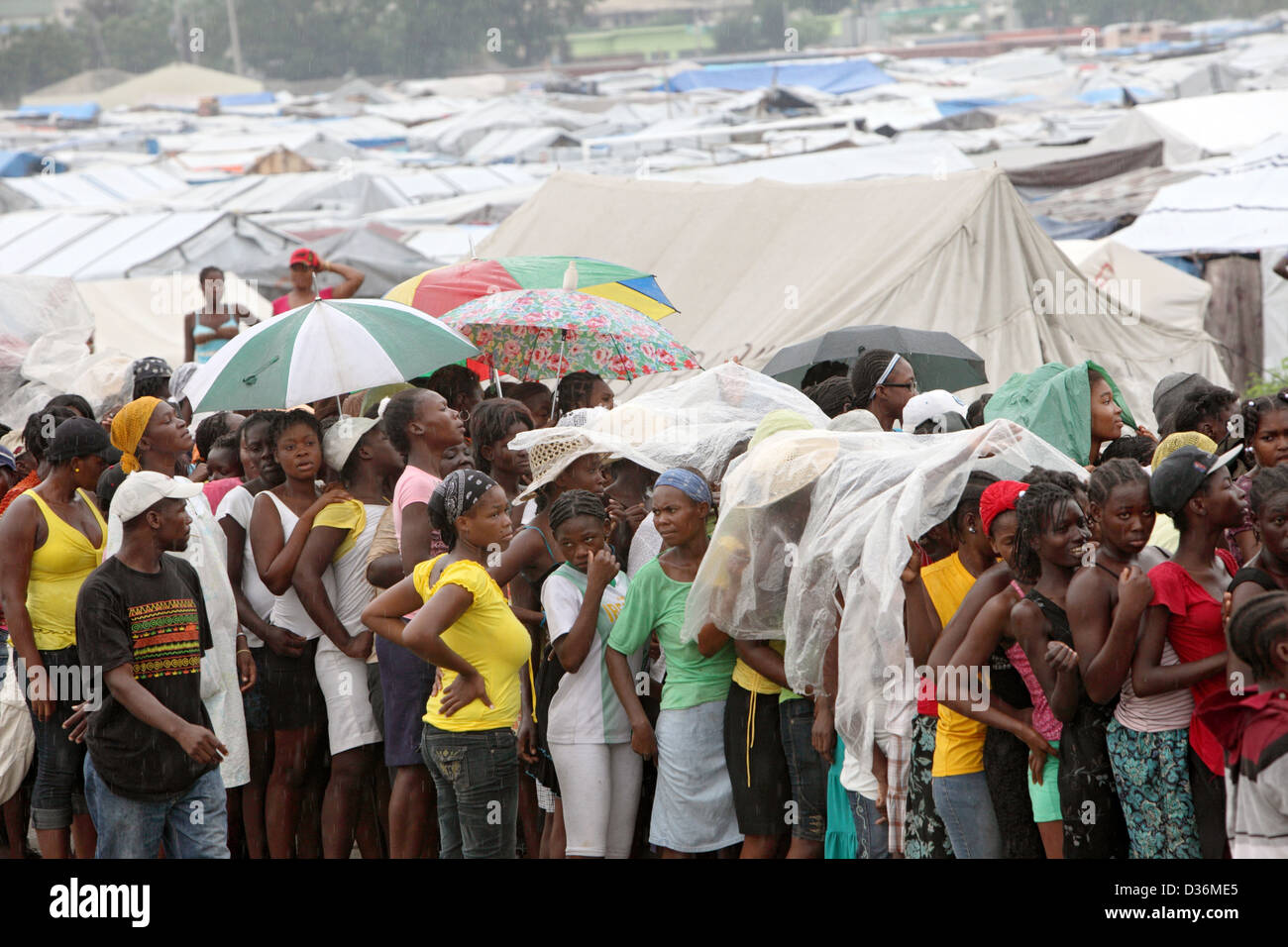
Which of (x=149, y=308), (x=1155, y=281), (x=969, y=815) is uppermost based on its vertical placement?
(x=969, y=815)

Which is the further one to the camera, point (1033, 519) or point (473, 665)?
point (473, 665)

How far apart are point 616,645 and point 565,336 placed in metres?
3.29

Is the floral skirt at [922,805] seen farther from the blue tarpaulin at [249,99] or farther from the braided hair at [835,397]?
the blue tarpaulin at [249,99]

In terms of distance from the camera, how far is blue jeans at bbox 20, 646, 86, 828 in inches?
208

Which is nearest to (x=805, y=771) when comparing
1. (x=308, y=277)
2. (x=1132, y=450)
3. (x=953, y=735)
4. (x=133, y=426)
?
(x=953, y=735)

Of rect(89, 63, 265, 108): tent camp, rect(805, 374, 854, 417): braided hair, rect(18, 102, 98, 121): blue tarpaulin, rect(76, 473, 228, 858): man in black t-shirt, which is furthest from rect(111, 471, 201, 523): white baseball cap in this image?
rect(89, 63, 265, 108): tent camp

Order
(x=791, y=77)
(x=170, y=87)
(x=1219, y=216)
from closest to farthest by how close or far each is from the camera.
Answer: (x=1219, y=216), (x=791, y=77), (x=170, y=87)

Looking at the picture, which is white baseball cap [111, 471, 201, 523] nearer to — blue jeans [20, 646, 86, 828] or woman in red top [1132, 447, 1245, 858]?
blue jeans [20, 646, 86, 828]

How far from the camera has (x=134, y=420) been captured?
5914 millimetres

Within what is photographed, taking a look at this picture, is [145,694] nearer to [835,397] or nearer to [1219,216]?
[835,397]

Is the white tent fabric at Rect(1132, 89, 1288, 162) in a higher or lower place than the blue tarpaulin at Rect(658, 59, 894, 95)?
higher

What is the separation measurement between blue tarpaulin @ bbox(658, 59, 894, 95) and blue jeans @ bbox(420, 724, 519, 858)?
47.5 m

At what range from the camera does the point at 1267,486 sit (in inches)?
148
